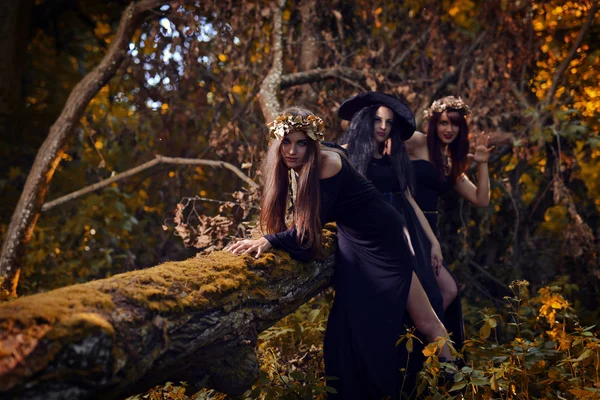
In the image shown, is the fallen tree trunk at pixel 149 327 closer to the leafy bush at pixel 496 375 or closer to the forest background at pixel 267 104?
the leafy bush at pixel 496 375

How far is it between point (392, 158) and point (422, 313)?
1.14 meters

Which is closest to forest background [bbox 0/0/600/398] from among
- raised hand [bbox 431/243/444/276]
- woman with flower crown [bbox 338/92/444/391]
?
woman with flower crown [bbox 338/92/444/391]

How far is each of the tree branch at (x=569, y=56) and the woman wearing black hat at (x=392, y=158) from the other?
240 centimetres

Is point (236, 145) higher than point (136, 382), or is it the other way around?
point (236, 145)

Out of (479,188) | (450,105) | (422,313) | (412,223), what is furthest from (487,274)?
(422,313)

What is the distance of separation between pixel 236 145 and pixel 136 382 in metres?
5.40

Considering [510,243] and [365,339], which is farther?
[510,243]

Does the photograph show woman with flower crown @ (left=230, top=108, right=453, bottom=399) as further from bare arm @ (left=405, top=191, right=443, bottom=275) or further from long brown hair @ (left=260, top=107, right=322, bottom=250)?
bare arm @ (left=405, top=191, right=443, bottom=275)

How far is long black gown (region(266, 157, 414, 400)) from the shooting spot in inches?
145

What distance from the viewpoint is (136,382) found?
231 cm

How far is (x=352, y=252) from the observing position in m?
3.82

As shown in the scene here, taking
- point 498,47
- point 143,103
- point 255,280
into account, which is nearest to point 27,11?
point 143,103

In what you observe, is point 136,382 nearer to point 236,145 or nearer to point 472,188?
point 472,188

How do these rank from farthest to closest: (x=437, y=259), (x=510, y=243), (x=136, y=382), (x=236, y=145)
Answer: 1. (x=236, y=145)
2. (x=510, y=243)
3. (x=437, y=259)
4. (x=136, y=382)
